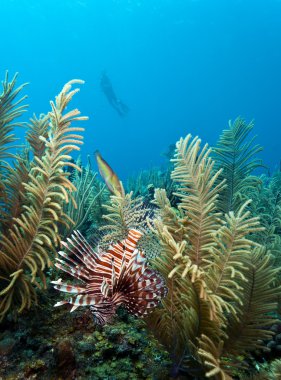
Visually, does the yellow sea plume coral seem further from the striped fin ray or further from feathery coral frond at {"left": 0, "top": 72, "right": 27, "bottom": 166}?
feathery coral frond at {"left": 0, "top": 72, "right": 27, "bottom": 166}

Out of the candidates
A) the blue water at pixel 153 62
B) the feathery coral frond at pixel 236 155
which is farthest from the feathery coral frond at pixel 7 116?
the blue water at pixel 153 62

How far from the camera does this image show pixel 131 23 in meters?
91.8

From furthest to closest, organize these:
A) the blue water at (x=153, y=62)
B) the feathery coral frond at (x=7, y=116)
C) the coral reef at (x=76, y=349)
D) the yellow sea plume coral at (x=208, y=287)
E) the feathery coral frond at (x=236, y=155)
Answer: the blue water at (x=153, y=62) < the feathery coral frond at (x=236, y=155) < the feathery coral frond at (x=7, y=116) < the coral reef at (x=76, y=349) < the yellow sea plume coral at (x=208, y=287)

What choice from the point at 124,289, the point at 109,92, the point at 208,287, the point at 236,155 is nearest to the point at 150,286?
the point at 124,289

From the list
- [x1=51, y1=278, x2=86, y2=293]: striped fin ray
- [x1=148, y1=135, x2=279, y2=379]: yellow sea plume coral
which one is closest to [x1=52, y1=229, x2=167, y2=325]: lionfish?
[x1=51, y1=278, x2=86, y2=293]: striped fin ray

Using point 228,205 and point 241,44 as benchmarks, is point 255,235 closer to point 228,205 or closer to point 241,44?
point 228,205

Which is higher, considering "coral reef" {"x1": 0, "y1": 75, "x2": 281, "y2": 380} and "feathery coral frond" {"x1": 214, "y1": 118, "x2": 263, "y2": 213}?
"feathery coral frond" {"x1": 214, "y1": 118, "x2": 263, "y2": 213}

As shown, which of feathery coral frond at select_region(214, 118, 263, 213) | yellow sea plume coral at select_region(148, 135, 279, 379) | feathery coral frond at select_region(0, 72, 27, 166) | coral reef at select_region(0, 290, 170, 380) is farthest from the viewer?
feathery coral frond at select_region(214, 118, 263, 213)

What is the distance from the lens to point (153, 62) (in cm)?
A: 11369

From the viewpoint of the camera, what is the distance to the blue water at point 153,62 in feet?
267

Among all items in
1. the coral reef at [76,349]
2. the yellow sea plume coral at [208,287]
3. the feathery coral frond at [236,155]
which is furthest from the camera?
the feathery coral frond at [236,155]

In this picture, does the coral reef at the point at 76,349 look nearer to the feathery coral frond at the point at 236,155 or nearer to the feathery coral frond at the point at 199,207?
the feathery coral frond at the point at 199,207

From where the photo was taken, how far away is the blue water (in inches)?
3209

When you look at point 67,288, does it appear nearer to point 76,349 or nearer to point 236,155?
point 76,349
